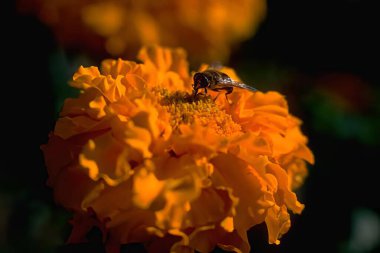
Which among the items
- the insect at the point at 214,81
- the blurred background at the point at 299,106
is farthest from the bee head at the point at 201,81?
the blurred background at the point at 299,106

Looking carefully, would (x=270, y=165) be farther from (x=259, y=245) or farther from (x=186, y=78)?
(x=259, y=245)

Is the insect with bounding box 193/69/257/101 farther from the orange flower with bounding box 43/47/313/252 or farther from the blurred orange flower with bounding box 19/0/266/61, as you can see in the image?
the blurred orange flower with bounding box 19/0/266/61

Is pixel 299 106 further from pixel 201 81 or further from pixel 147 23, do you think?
pixel 201 81

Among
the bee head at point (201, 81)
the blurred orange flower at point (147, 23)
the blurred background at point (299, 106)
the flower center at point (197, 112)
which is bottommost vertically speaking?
the blurred background at point (299, 106)

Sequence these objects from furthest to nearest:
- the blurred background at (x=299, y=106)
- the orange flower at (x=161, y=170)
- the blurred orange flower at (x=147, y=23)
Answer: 1. the blurred orange flower at (x=147, y=23)
2. the blurred background at (x=299, y=106)
3. the orange flower at (x=161, y=170)

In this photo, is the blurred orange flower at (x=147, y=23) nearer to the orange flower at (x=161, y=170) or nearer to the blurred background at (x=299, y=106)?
the blurred background at (x=299, y=106)

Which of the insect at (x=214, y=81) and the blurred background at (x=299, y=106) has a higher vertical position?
the insect at (x=214, y=81)

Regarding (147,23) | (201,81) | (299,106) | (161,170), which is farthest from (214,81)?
(299,106)
